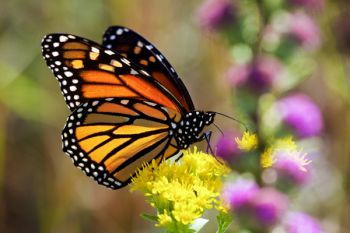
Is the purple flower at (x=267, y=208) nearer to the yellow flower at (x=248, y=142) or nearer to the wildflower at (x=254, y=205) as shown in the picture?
the wildflower at (x=254, y=205)

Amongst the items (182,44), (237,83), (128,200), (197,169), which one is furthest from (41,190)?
(197,169)

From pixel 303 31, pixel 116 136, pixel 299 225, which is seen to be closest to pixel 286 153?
pixel 299 225

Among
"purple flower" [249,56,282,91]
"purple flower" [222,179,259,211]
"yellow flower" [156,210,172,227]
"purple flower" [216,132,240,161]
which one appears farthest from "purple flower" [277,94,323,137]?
"yellow flower" [156,210,172,227]

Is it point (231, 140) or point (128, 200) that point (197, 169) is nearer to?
point (231, 140)

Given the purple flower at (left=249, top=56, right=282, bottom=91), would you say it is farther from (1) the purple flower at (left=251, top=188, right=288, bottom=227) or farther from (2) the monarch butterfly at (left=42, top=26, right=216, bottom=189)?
(1) the purple flower at (left=251, top=188, right=288, bottom=227)

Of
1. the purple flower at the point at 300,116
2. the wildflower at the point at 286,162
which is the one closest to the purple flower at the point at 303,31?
the purple flower at the point at 300,116

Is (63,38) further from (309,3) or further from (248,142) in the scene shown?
(309,3)
